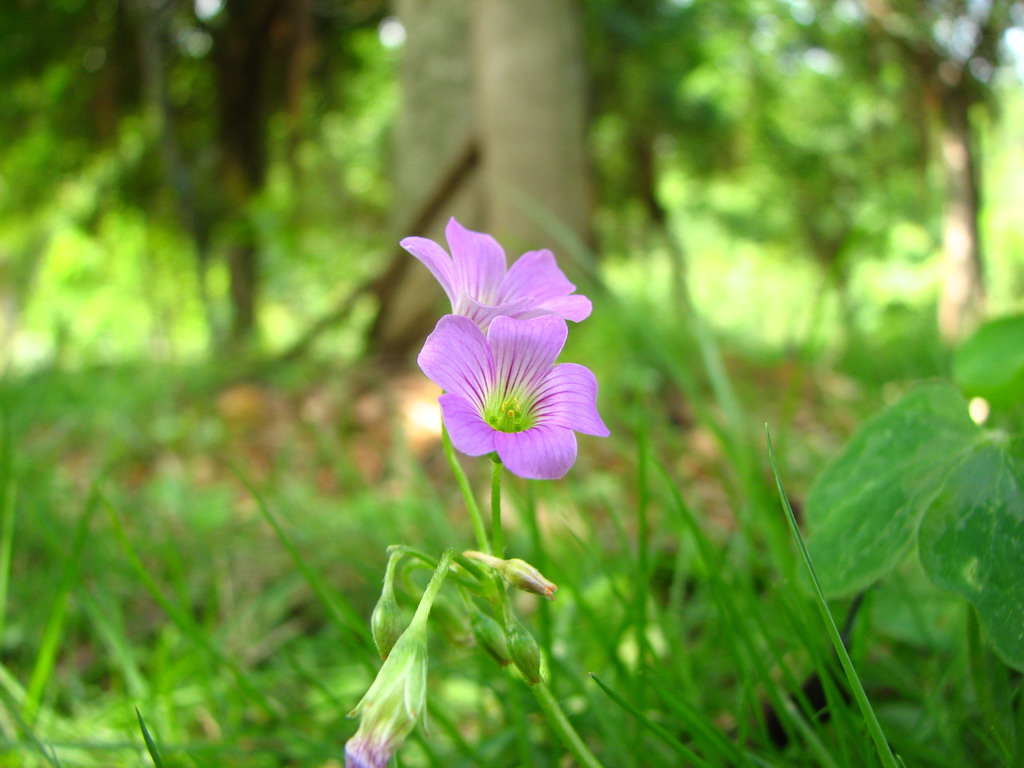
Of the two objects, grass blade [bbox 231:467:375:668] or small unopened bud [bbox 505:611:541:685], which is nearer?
small unopened bud [bbox 505:611:541:685]

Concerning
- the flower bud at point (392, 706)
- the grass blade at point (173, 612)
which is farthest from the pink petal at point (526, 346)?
the grass blade at point (173, 612)

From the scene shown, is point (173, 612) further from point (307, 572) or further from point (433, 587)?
point (433, 587)

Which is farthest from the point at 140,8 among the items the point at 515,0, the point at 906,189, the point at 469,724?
the point at 906,189

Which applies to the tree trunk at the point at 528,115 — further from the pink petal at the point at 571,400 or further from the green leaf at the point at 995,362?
the pink petal at the point at 571,400

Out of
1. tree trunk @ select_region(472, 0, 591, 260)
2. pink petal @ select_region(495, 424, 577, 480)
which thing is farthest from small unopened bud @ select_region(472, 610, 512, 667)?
tree trunk @ select_region(472, 0, 591, 260)

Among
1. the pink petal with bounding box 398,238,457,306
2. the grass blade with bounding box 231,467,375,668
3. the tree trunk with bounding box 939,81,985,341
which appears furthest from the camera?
the tree trunk with bounding box 939,81,985,341

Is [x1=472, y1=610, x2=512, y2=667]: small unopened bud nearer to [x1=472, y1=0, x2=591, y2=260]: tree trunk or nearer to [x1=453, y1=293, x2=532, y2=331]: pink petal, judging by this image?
[x1=453, y1=293, x2=532, y2=331]: pink petal
